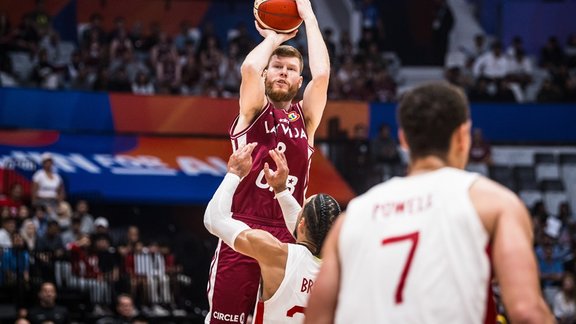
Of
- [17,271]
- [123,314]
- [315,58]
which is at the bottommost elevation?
[123,314]

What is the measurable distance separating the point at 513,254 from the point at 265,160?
13.6ft

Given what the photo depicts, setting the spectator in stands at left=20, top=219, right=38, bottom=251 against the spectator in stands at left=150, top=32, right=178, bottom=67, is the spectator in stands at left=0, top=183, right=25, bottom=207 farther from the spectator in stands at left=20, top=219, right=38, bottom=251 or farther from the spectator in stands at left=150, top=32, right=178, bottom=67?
the spectator in stands at left=150, top=32, right=178, bottom=67

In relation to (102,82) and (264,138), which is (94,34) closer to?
(102,82)

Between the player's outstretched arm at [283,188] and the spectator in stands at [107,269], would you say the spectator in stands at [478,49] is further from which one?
the player's outstretched arm at [283,188]

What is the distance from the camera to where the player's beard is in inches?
310

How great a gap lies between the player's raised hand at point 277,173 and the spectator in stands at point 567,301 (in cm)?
1146

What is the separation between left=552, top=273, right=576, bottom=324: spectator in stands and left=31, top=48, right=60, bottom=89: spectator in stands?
37.6ft

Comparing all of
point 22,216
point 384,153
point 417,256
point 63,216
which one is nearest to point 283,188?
point 417,256

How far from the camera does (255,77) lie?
296 inches

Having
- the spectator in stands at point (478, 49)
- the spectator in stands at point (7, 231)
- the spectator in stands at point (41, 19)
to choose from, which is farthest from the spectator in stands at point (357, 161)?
the spectator in stands at point (41, 19)

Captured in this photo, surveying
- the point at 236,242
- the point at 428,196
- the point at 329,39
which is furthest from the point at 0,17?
the point at 428,196

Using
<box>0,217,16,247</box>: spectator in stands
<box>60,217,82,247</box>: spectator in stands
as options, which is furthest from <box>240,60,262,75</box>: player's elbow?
<box>60,217,82,247</box>: spectator in stands

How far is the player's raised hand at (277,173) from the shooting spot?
7.10 m

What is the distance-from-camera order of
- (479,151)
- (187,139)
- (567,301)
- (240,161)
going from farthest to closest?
(479,151), (187,139), (567,301), (240,161)
